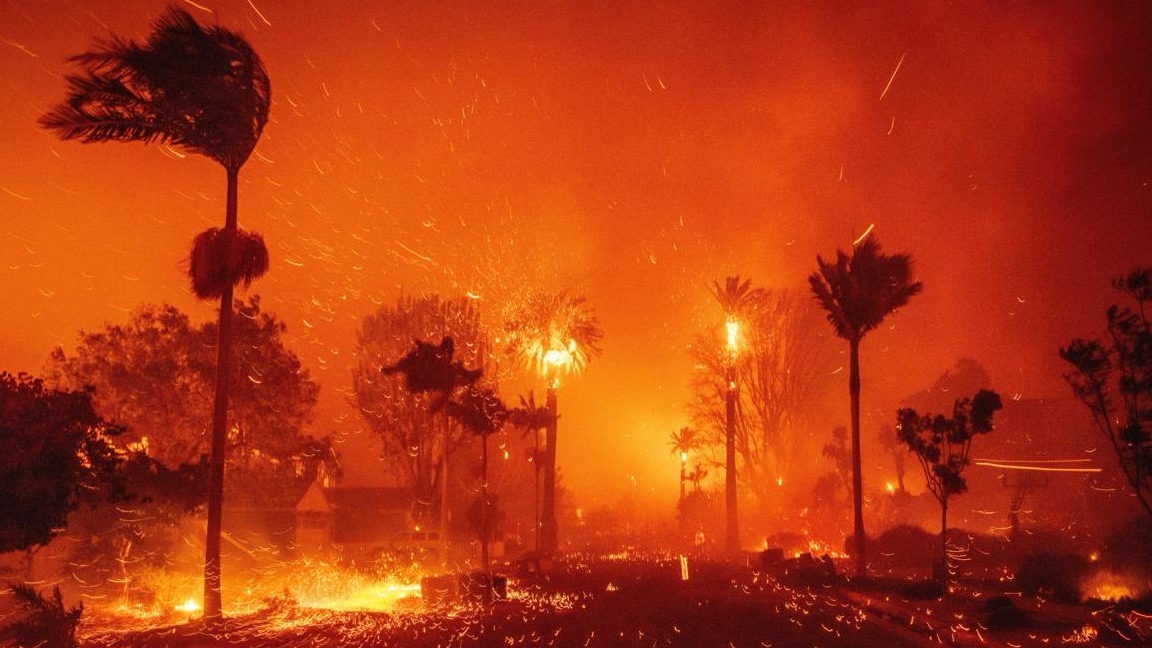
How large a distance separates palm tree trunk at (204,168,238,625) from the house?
24.8 metres

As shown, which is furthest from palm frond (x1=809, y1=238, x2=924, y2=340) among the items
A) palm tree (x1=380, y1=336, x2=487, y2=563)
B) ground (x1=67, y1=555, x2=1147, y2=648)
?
palm tree (x1=380, y1=336, x2=487, y2=563)

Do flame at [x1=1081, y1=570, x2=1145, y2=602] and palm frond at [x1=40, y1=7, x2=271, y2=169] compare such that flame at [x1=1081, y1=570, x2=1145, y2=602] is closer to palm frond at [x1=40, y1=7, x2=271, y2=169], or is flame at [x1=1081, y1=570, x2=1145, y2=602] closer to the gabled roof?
palm frond at [x1=40, y1=7, x2=271, y2=169]

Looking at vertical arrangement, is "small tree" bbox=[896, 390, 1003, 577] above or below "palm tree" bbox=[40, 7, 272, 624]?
below

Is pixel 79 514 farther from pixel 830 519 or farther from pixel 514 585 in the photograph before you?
pixel 830 519

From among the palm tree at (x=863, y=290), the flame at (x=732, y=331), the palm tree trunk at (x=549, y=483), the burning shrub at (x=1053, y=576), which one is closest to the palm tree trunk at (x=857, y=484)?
the palm tree at (x=863, y=290)

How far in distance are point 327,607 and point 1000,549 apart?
26261mm

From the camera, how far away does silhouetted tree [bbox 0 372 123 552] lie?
14906 mm

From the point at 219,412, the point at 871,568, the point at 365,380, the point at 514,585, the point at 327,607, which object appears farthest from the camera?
the point at 365,380

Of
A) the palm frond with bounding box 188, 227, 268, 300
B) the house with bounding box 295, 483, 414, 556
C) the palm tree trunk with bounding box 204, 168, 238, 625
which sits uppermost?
the palm frond with bounding box 188, 227, 268, 300

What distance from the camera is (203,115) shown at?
19.3 metres

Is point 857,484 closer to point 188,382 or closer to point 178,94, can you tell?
point 178,94

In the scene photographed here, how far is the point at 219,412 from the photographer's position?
1978 centimetres

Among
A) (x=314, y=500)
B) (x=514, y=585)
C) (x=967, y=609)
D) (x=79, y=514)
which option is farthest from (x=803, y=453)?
(x=79, y=514)

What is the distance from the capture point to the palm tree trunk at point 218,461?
19172 mm
